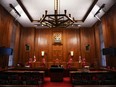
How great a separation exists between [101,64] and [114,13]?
418 cm

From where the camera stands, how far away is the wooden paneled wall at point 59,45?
10977mm

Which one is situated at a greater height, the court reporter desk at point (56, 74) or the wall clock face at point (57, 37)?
the wall clock face at point (57, 37)

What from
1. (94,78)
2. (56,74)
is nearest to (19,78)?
(56,74)

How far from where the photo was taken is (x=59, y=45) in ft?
37.0

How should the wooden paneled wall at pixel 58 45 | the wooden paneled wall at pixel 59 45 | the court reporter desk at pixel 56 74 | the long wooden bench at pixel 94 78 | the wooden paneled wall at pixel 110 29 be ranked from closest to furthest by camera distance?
the long wooden bench at pixel 94 78, the wooden paneled wall at pixel 110 29, the court reporter desk at pixel 56 74, the wooden paneled wall at pixel 58 45, the wooden paneled wall at pixel 59 45

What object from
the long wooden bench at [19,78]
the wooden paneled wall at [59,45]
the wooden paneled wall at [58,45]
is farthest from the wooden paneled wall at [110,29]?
the long wooden bench at [19,78]

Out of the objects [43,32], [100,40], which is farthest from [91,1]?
[43,32]

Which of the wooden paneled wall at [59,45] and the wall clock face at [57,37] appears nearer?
the wooden paneled wall at [59,45]

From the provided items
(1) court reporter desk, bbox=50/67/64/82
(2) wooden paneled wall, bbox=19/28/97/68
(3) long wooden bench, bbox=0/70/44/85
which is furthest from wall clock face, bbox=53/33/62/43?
(3) long wooden bench, bbox=0/70/44/85

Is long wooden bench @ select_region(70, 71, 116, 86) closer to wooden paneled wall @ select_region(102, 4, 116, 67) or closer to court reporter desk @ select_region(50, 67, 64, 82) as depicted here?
wooden paneled wall @ select_region(102, 4, 116, 67)

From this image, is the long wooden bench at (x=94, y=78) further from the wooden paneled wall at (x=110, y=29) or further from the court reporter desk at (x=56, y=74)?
the court reporter desk at (x=56, y=74)

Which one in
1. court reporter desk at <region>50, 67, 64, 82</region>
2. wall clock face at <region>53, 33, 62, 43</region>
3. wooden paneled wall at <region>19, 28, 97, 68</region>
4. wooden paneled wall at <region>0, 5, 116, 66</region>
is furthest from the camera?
wall clock face at <region>53, 33, 62, 43</region>

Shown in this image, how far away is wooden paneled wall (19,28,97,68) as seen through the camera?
1098cm

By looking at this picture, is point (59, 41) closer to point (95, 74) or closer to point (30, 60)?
point (30, 60)
